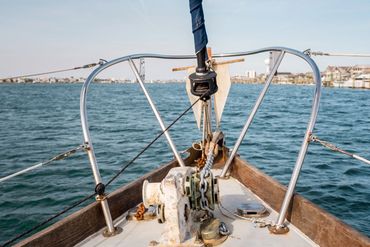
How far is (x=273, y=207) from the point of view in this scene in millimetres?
5160

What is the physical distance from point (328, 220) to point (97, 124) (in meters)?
26.5

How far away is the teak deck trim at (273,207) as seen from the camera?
12.0 feet

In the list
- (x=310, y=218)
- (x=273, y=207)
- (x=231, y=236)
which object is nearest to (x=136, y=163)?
(x=273, y=207)

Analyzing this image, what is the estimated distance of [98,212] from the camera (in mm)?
4461

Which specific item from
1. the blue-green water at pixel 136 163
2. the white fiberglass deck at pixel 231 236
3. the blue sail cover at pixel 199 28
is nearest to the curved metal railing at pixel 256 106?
the white fiberglass deck at pixel 231 236

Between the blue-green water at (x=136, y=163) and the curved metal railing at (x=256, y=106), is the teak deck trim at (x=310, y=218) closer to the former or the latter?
the curved metal railing at (x=256, y=106)

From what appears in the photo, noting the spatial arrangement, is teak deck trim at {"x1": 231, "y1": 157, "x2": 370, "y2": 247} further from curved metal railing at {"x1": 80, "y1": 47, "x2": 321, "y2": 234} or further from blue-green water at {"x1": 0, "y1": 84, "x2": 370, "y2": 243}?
blue-green water at {"x1": 0, "y1": 84, "x2": 370, "y2": 243}

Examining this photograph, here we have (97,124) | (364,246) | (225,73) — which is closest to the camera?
(364,246)

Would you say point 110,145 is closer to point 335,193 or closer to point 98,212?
point 335,193

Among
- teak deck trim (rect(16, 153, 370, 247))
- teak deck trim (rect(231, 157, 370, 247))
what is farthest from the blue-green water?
teak deck trim (rect(16, 153, 370, 247))

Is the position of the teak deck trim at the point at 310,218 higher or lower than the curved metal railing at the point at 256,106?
lower

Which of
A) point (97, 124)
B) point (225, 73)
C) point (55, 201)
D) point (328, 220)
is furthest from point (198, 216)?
point (97, 124)

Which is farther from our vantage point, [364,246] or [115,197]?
[115,197]

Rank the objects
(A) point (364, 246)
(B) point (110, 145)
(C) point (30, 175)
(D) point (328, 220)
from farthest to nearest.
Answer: (B) point (110, 145) → (C) point (30, 175) → (D) point (328, 220) → (A) point (364, 246)
